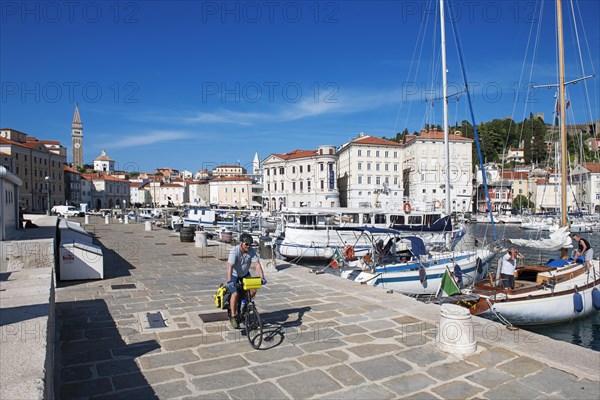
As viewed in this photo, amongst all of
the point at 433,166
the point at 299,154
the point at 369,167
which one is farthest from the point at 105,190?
the point at 433,166

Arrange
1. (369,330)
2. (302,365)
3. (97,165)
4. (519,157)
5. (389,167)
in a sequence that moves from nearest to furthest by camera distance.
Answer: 1. (302,365)
2. (369,330)
3. (389,167)
4. (519,157)
5. (97,165)

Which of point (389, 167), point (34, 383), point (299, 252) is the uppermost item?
point (389, 167)

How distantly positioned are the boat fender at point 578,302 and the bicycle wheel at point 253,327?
1231 centimetres

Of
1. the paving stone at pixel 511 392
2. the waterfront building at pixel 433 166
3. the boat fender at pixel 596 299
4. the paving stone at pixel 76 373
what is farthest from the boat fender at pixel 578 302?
the waterfront building at pixel 433 166

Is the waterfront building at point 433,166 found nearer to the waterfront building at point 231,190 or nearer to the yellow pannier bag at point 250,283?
the waterfront building at point 231,190

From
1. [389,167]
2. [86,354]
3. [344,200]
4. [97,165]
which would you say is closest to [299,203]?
[344,200]

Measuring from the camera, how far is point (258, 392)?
475 cm

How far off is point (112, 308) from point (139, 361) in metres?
3.28

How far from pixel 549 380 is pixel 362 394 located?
7.79 feet

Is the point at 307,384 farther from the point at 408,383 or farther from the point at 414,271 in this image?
the point at 414,271

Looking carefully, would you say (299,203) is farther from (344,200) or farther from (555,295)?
(555,295)

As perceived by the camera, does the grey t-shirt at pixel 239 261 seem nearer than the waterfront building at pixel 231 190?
Yes

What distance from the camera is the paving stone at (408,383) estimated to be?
15.9ft

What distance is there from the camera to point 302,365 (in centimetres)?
554
